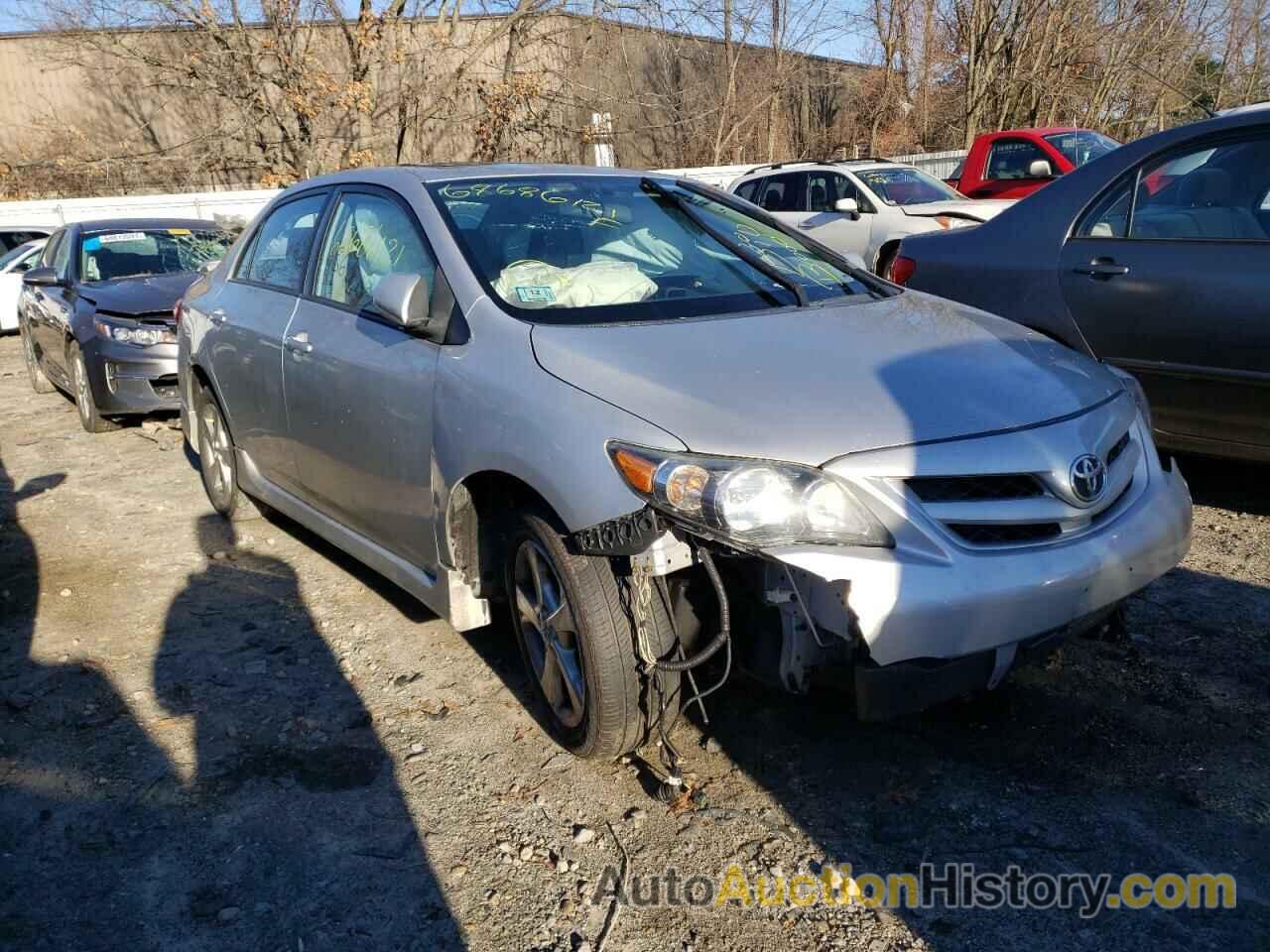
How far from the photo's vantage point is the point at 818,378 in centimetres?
277

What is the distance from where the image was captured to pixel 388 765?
3.19 m

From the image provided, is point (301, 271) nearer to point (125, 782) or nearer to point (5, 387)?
point (125, 782)

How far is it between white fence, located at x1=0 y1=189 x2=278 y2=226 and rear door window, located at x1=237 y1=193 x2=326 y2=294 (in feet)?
50.4

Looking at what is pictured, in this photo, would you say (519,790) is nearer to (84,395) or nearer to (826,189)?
(84,395)

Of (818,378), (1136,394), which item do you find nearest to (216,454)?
(818,378)

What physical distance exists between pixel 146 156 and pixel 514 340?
2192 centimetres

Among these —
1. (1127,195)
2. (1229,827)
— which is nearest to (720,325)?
(1229,827)

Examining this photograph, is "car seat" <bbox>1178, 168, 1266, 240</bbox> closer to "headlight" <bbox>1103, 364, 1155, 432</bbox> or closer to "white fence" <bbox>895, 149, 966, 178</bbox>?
"headlight" <bbox>1103, 364, 1155, 432</bbox>

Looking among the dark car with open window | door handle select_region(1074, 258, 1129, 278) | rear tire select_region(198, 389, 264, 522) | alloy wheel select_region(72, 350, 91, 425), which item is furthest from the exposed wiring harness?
alloy wheel select_region(72, 350, 91, 425)

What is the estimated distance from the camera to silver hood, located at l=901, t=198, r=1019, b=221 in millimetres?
10461

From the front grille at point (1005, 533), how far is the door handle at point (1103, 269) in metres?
2.40

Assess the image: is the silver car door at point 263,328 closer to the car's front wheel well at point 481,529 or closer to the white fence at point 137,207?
the car's front wheel well at point 481,529

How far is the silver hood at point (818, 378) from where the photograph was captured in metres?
2.56

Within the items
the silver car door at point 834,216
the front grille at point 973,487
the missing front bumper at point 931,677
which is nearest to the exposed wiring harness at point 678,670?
the missing front bumper at point 931,677
